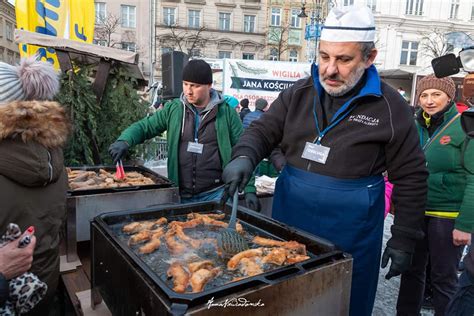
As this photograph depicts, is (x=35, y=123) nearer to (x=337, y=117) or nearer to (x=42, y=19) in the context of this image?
(x=337, y=117)

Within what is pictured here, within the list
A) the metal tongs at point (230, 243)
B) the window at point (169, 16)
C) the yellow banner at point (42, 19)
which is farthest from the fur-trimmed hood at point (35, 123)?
the window at point (169, 16)

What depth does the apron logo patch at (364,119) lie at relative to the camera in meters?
1.77

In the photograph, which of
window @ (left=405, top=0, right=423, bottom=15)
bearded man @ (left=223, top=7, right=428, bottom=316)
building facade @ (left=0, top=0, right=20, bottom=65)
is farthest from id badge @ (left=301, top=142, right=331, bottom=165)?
building facade @ (left=0, top=0, right=20, bottom=65)

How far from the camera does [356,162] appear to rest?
5.80ft

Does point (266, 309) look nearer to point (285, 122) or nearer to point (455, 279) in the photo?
point (285, 122)

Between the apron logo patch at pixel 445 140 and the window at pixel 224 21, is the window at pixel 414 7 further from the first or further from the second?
the apron logo patch at pixel 445 140

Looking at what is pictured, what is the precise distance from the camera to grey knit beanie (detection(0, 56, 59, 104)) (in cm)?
151

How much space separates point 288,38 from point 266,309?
1378 inches

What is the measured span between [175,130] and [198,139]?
0.20 meters

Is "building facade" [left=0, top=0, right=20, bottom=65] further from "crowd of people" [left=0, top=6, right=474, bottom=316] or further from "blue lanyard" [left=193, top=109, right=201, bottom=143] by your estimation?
"crowd of people" [left=0, top=6, right=474, bottom=316]

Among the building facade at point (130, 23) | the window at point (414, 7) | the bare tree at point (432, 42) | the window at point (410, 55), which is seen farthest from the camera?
the building facade at point (130, 23)

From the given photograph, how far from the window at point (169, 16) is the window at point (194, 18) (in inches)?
58.1

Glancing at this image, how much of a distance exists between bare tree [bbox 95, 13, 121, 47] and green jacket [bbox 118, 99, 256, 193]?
25.3 m

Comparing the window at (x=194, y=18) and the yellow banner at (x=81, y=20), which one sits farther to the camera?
the window at (x=194, y=18)
